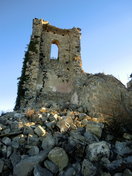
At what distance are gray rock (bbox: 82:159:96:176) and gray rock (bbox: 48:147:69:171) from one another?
1.05ft

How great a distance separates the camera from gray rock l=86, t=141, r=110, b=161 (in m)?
2.88

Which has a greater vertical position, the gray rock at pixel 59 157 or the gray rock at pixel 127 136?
the gray rock at pixel 127 136

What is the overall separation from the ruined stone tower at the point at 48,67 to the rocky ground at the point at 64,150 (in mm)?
6488

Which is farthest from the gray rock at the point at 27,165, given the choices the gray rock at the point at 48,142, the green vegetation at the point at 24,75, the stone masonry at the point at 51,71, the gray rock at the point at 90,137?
the green vegetation at the point at 24,75

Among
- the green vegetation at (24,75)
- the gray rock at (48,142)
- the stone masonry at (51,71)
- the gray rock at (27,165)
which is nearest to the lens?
the gray rock at (27,165)

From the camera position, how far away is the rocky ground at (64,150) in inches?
107

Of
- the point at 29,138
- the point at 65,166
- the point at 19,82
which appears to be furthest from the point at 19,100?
the point at 65,166

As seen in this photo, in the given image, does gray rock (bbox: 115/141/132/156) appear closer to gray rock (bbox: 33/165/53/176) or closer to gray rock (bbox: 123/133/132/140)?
gray rock (bbox: 123/133/132/140)

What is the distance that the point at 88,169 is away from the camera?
2.67 meters

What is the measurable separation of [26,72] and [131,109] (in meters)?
8.70

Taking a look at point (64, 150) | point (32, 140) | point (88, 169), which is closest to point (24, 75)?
→ point (32, 140)

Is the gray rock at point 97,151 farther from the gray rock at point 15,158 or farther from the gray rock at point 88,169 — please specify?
the gray rock at point 15,158

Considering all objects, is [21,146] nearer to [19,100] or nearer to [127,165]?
[127,165]

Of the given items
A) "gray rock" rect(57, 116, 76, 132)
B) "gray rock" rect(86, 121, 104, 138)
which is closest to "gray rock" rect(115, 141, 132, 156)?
"gray rock" rect(86, 121, 104, 138)
